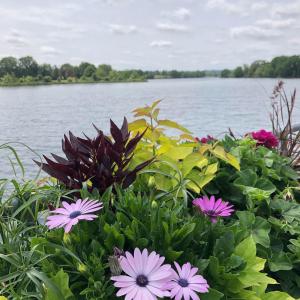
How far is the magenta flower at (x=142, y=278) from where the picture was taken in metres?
0.83

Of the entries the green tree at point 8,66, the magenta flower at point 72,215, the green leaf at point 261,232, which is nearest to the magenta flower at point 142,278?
the magenta flower at point 72,215

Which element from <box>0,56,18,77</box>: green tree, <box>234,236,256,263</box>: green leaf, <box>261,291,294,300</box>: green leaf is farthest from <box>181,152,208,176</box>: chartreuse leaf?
<box>0,56,18,77</box>: green tree

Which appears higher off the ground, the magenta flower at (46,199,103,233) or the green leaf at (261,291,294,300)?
the magenta flower at (46,199,103,233)

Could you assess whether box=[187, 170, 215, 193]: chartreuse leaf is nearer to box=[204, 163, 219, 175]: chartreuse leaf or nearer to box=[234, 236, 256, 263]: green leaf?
box=[204, 163, 219, 175]: chartreuse leaf

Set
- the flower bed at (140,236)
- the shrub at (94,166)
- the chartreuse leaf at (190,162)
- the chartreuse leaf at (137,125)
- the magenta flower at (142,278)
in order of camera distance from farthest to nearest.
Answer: the chartreuse leaf at (137,125), the chartreuse leaf at (190,162), the shrub at (94,166), the flower bed at (140,236), the magenta flower at (142,278)

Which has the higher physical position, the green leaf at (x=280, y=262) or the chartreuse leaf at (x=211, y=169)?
the chartreuse leaf at (x=211, y=169)

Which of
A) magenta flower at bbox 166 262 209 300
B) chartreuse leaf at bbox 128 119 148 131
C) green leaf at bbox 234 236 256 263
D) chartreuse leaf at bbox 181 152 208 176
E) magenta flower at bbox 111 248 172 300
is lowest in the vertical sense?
green leaf at bbox 234 236 256 263

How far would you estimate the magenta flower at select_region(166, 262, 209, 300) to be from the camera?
2.87 ft

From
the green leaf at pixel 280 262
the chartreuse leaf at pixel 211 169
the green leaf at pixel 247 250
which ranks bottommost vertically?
the green leaf at pixel 280 262

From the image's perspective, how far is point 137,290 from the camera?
0.83 m

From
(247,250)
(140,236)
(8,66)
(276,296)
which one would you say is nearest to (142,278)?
(140,236)

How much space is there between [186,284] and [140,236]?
0.66ft

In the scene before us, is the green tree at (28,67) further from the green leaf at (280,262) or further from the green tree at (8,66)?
the green leaf at (280,262)

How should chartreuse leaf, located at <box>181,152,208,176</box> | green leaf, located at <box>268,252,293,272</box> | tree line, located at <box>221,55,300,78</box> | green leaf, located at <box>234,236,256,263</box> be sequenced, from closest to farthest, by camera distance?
green leaf, located at <box>234,236,256,263</box>
green leaf, located at <box>268,252,293,272</box>
chartreuse leaf, located at <box>181,152,208,176</box>
tree line, located at <box>221,55,300,78</box>
